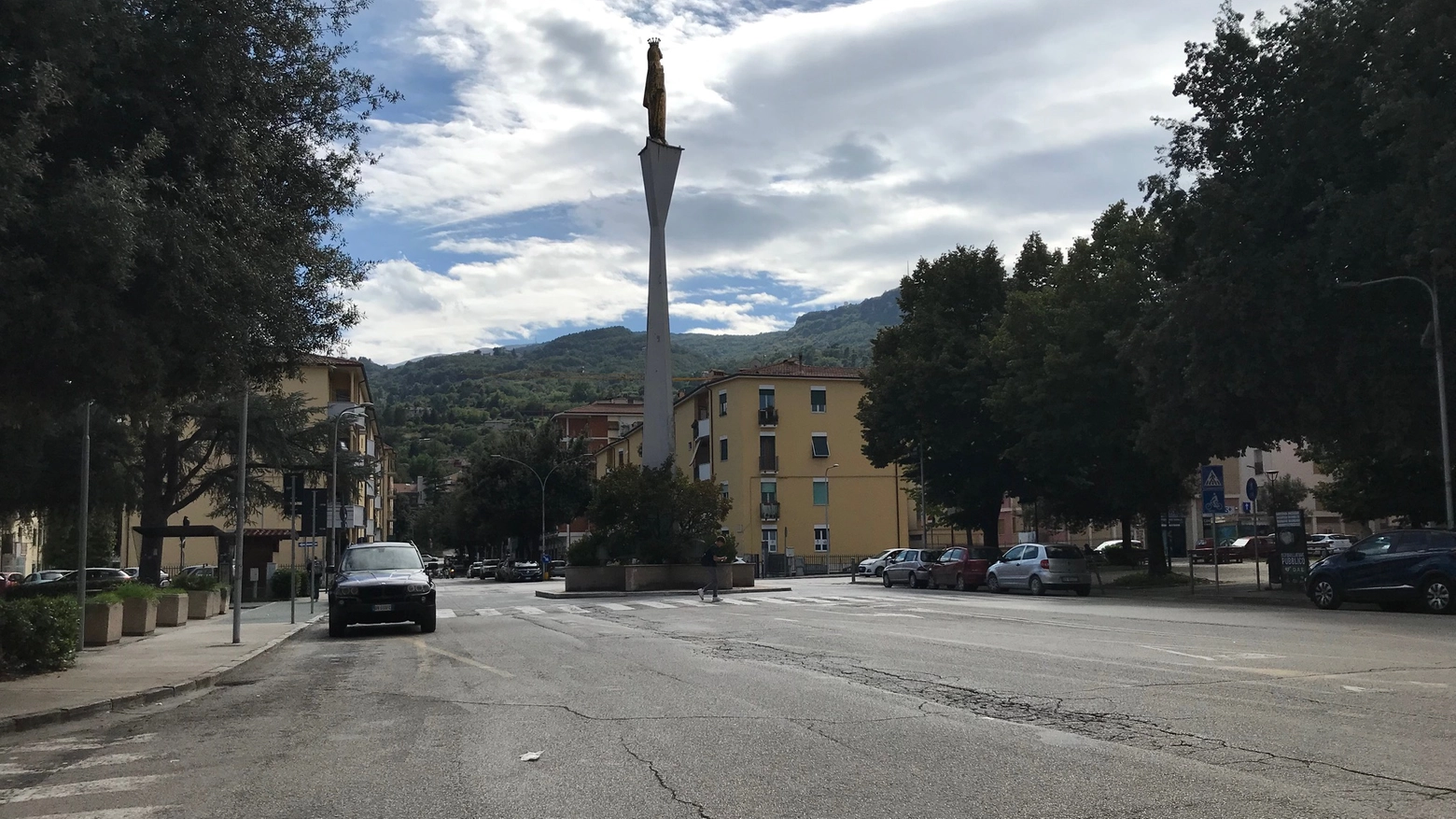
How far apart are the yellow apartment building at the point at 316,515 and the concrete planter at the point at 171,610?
Answer: 331 cm

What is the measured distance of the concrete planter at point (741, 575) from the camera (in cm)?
4247

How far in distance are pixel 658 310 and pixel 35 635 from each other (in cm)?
3124

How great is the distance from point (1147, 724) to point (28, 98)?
10193 mm

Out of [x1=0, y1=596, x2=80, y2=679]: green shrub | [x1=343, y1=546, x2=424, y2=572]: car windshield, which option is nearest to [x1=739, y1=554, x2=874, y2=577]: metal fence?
[x1=343, y1=546, x2=424, y2=572]: car windshield

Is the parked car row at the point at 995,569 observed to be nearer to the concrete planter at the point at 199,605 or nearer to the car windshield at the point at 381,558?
the car windshield at the point at 381,558

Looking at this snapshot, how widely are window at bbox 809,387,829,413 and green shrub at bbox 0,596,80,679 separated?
62.4 meters

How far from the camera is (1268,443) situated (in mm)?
30203

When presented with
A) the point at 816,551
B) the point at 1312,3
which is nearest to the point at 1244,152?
the point at 1312,3

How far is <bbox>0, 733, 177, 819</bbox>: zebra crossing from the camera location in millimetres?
6816

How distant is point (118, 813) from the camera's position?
263 inches

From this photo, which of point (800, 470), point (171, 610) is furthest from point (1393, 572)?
point (800, 470)

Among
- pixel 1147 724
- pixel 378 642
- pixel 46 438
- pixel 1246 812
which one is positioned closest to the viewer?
pixel 1246 812

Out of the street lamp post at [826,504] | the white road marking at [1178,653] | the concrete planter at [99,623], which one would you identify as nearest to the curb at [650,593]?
the concrete planter at [99,623]

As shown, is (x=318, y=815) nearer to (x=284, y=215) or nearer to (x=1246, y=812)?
(x=1246, y=812)
